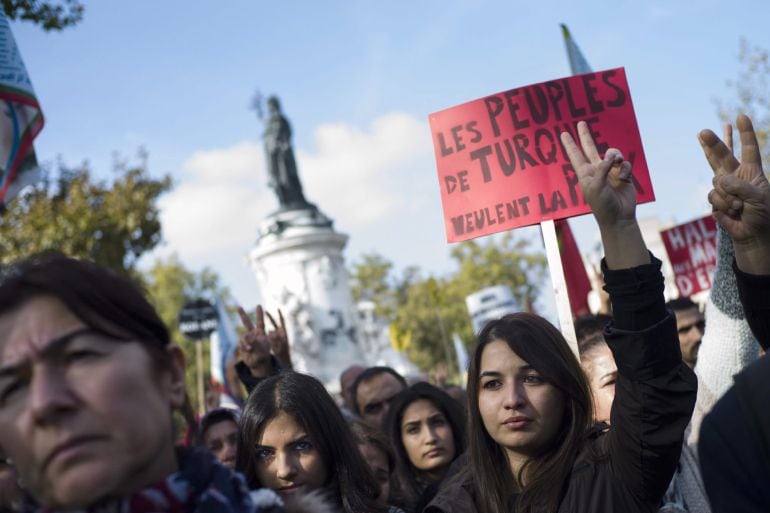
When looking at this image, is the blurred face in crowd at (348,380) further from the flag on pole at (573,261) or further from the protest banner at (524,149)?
the protest banner at (524,149)

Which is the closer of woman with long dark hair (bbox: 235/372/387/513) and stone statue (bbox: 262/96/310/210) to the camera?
woman with long dark hair (bbox: 235/372/387/513)

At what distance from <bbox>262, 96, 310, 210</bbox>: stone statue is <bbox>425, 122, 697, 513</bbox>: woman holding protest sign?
17399 millimetres

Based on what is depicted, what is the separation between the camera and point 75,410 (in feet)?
4.73

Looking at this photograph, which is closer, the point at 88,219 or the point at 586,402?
the point at 586,402

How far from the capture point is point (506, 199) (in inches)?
169

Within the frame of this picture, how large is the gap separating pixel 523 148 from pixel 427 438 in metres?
1.52

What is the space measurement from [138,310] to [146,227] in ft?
59.5

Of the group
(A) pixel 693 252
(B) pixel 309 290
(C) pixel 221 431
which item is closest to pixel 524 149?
(C) pixel 221 431

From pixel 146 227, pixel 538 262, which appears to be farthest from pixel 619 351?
pixel 538 262

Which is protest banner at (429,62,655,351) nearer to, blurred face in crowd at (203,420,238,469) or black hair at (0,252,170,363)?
blurred face in crowd at (203,420,238,469)

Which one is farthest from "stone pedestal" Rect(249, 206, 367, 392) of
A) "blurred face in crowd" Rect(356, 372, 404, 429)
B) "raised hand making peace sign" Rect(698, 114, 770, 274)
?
"raised hand making peace sign" Rect(698, 114, 770, 274)

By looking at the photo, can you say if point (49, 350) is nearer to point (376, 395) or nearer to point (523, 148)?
point (523, 148)

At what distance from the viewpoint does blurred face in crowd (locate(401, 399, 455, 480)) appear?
486cm

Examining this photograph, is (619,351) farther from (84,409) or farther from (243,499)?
(84,409)
